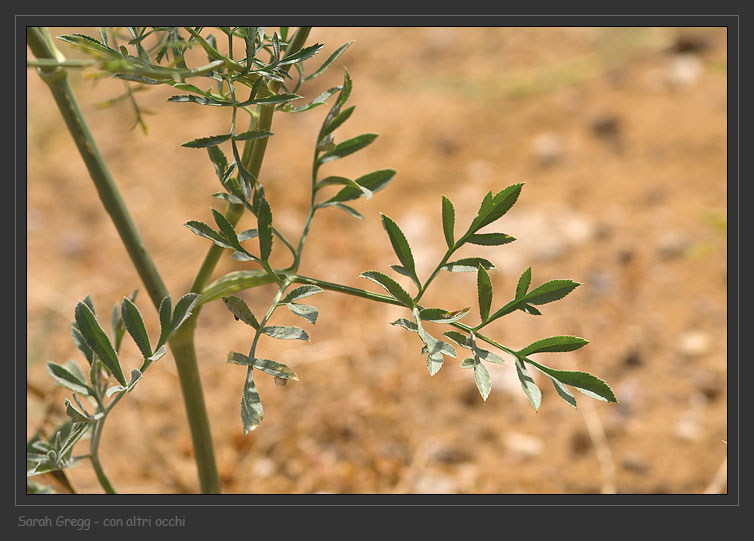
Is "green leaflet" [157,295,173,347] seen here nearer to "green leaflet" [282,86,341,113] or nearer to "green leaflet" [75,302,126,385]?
"green leaflet" [75,302,126,385]

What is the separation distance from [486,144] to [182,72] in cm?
172

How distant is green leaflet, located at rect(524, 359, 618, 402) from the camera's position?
2.06ft

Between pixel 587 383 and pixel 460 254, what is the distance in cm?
126

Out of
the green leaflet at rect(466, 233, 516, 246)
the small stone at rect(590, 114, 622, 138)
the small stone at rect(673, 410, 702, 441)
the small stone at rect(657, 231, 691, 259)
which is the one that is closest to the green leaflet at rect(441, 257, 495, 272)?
the green leaflet at rect(466, 233, 516, 246)

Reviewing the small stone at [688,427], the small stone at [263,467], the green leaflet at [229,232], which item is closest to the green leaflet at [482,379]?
the green leaflet at [229,232]

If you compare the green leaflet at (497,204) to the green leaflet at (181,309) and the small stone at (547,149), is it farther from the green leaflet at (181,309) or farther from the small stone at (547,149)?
the small stone at (547,149)

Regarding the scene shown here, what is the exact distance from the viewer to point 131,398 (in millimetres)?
1523

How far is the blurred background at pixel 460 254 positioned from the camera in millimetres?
1431

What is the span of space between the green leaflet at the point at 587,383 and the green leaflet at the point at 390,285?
0.14 metres

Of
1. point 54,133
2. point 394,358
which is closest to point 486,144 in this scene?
point 394,358

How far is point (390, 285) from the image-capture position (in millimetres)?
665

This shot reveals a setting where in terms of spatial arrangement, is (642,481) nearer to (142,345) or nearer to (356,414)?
(356,414)

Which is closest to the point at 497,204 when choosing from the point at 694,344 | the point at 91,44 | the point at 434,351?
the point at 434,351

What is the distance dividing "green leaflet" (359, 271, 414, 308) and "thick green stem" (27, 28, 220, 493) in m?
0.25
